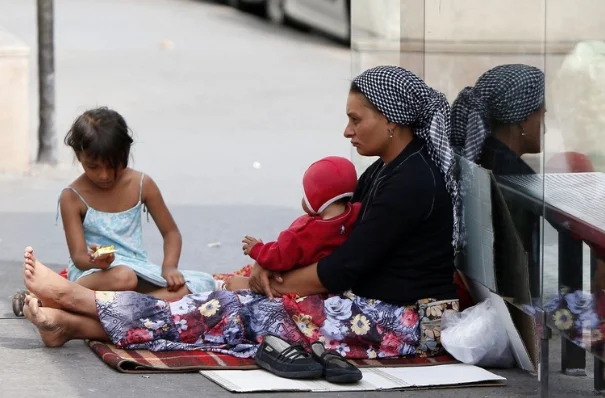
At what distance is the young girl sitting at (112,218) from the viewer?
5129mm

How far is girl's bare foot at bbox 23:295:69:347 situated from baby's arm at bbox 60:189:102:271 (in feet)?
1.19

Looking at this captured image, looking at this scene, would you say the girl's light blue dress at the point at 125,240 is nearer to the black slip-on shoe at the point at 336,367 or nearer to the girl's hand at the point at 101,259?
the girl's hand at the point at 101,259

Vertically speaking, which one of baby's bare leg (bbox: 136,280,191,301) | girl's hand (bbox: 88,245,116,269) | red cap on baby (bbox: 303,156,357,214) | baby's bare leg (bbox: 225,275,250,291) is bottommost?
baby's bare leg (bbox: 136,280,191,301)

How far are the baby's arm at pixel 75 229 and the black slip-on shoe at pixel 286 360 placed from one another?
896mm

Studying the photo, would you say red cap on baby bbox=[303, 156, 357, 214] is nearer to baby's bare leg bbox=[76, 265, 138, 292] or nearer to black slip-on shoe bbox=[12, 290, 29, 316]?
baby's bare leg bbox=[76, 265, 138, 292]

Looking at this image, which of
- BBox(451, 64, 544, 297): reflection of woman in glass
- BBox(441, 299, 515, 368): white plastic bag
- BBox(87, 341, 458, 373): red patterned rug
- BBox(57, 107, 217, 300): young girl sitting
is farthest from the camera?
BBox(57, 107, 217, 300): young girl sitting

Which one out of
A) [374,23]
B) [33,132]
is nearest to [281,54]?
[33,132]

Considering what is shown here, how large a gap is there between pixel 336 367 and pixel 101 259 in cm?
109

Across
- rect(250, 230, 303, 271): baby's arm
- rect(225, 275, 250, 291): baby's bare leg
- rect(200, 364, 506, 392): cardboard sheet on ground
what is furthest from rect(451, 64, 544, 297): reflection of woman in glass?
rect(225, 275, 250, 291): baby's bare leg

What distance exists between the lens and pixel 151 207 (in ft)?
17.8

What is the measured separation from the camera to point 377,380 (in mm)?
4578

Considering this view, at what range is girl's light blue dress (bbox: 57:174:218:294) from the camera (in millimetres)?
5262

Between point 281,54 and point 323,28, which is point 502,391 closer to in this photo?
point 281,54

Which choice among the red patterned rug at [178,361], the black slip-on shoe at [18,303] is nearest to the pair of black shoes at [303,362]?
the red patterned rug at [178,361]
